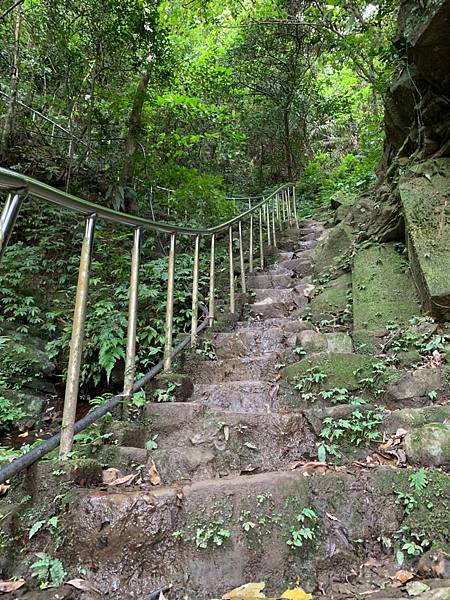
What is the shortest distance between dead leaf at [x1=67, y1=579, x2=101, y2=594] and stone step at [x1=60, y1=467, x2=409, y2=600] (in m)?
0.02

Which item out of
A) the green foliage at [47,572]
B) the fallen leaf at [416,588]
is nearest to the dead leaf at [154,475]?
the green foliage at [47,572]

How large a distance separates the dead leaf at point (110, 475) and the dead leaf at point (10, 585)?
0.45 meters

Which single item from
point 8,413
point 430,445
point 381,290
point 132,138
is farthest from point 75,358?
point 132,138

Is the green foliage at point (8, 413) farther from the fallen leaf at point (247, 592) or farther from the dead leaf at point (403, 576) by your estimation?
the dead leaf at point (403, 576)

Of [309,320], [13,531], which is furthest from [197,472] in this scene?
[309,320]

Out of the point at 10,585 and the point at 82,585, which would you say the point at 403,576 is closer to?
the point at 82,585

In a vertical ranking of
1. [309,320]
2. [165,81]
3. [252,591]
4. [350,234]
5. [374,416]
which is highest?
[165,81]

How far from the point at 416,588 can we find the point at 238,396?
4.86ft

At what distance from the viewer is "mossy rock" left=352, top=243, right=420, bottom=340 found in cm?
322

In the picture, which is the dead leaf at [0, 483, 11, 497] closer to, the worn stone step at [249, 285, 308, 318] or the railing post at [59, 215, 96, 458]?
the railing post at [59, 215, 96, 458]

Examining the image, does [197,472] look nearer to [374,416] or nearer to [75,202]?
[374,416]

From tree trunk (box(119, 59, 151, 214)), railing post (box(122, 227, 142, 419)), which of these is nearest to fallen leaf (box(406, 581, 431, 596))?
railing post (box(122, 227, 142, 419))

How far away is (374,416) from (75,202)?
181cm

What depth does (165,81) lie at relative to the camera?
6211mm
